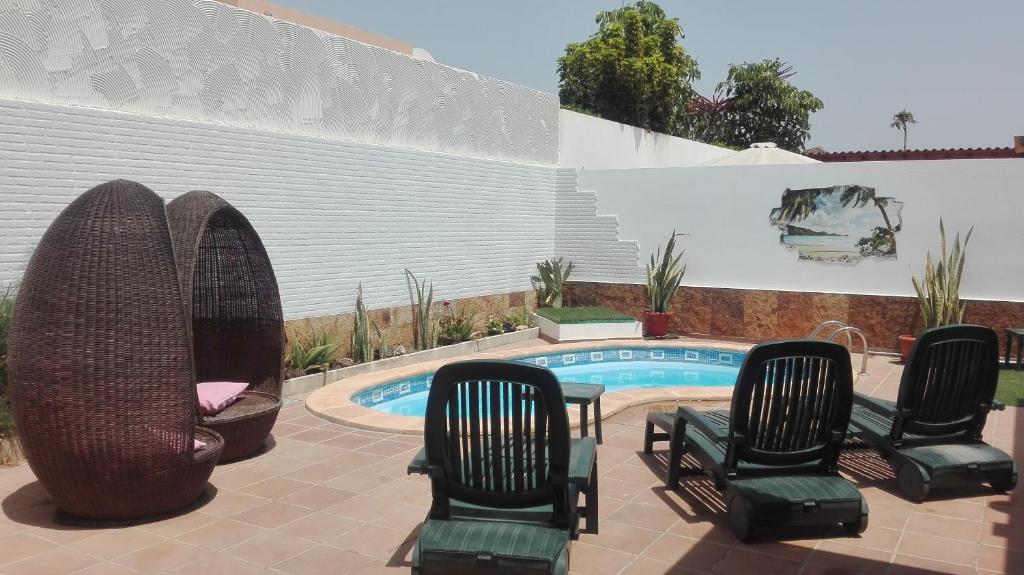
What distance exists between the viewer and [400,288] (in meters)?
11.8

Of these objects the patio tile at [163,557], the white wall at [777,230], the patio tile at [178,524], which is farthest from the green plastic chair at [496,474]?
the white wall at [777,230]

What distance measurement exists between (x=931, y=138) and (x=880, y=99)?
20111 mm

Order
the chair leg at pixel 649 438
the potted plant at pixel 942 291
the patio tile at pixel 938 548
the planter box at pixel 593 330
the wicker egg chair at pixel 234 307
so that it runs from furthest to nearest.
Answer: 1. the planter box at pixel 593 330
2. the potted plant at pixel 942 291
3. the wicker egg chair at pixel 234 307
4. the chair leg at pixel 649 438
5. the patio tile at pixel 938 548

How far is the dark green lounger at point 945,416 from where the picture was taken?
527cm

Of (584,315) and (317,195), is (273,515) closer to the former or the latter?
(317,195)

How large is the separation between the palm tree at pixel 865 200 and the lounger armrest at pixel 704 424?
8.07 meters

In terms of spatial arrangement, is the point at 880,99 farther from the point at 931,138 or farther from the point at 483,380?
the point at 483,380

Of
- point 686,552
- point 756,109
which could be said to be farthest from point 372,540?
point 756,109

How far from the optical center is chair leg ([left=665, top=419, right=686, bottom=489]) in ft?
18.3

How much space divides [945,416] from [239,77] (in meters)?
8.03

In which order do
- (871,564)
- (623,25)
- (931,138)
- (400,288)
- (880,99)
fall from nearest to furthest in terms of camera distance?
1. (871,564)
2. (400,288)
3. (623,25)
4. (880,99)
5. (931,138)

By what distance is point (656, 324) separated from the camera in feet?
44.0

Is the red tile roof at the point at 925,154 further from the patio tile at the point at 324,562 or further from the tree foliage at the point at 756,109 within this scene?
the patio tile at the point at 324,562

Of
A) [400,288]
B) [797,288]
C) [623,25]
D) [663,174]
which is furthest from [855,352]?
[623,25]
